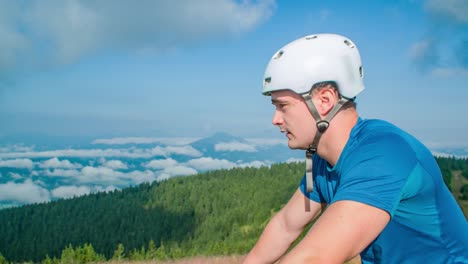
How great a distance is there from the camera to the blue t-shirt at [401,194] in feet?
10.5

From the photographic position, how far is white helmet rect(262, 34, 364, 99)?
398 cm

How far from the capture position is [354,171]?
3.25 m

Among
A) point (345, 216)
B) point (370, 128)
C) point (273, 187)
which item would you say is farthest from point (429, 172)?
point (273, 187)

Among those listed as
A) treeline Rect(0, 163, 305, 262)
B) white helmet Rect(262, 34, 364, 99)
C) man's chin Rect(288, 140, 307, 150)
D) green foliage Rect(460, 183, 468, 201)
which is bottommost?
treeline Rect(0, 163, 305, 262)

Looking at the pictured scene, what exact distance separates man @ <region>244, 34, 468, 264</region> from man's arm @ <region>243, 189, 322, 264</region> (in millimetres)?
654

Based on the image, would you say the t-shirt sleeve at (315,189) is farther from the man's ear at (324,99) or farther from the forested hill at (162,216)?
the forested hill at (162,216)

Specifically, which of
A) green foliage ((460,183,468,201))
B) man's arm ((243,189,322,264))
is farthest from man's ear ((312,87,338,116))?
green foliage ((460,183,468,201))

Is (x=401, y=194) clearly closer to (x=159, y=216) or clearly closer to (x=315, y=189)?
(x=315, y=189)

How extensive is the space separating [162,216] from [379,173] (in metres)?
184

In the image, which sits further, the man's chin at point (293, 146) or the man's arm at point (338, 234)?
the man's chin at point (293, 146)

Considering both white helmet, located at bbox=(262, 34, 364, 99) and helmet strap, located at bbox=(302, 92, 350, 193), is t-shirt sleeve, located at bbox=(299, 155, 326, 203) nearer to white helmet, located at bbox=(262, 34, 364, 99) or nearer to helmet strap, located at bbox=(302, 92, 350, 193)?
helmet strap, located at bbox=(302, 92, 350, 193)

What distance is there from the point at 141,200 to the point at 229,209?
3959 cm

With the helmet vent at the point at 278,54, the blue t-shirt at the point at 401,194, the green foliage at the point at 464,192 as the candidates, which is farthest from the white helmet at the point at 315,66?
the green foliage at the point at 464,192

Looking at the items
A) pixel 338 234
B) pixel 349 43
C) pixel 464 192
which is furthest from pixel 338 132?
pixel 464 192
